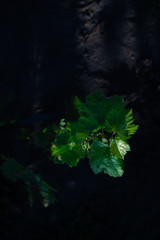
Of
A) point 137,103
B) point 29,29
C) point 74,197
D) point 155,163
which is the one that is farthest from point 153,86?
point 74,197

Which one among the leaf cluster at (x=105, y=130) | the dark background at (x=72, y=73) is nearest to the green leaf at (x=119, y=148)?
the leaf cluster at (x=105, y=130)

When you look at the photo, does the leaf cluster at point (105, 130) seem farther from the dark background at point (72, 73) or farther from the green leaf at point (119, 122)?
the dark background at point (72, 73)

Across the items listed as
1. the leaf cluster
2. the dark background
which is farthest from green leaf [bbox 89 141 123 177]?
the dark background

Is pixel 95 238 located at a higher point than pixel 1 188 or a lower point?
lower

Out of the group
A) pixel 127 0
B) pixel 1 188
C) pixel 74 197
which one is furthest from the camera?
pixel 74 197

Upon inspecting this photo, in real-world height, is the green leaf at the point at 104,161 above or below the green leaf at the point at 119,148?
below

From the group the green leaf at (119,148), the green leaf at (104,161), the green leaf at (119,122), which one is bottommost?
the green leaf at (104,161)

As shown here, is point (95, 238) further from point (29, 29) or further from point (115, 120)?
point (29, 29)
